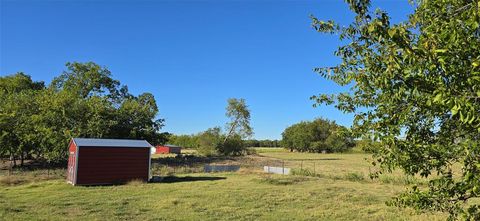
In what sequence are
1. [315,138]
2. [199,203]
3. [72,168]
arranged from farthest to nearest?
1. [315,138]
2. [72,168]
3. [199,203]

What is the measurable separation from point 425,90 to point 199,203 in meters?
11.7

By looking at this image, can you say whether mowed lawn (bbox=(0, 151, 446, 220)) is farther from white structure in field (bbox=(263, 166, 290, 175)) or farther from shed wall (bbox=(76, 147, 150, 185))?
white structure in field (bbox=(263, 166, 290, 175))

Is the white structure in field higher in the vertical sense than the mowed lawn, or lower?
higher

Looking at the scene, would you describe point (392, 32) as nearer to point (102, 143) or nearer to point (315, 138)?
point (102, 143)

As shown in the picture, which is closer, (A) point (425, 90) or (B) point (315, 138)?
(A) point (425, 90)

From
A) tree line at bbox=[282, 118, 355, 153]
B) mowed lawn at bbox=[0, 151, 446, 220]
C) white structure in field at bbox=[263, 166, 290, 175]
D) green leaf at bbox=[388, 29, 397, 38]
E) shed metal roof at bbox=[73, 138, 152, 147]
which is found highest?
tree line at bbox=[282, 118, 355, 153]

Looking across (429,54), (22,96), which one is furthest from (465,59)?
(22,96)

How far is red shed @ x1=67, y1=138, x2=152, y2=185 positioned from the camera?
20.6 metres

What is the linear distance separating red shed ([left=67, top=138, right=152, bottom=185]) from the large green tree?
729 inches

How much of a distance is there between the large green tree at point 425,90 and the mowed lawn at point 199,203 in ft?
21.3

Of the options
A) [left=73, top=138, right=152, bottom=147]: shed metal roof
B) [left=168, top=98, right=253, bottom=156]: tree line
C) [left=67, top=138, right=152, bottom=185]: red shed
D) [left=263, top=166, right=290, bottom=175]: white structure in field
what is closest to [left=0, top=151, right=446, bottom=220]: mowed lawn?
[left=67, top=138, right=152, bottom=185]: red shed

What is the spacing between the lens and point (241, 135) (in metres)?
63.4

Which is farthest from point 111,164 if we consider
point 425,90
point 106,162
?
point 425,90

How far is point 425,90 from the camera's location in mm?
3311
